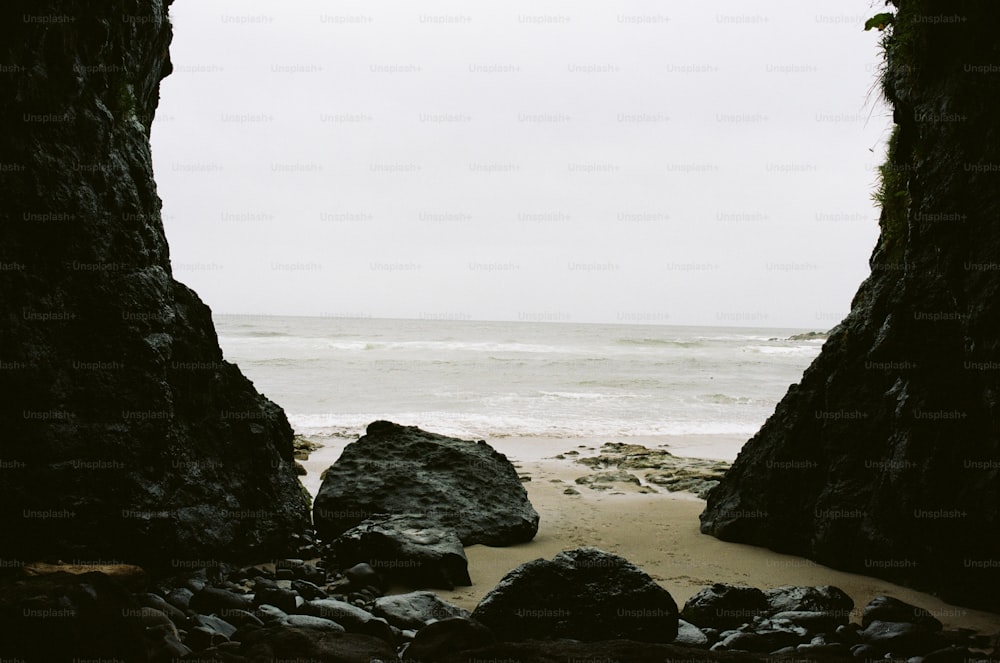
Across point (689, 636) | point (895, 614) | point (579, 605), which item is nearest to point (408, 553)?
point (579, 605)

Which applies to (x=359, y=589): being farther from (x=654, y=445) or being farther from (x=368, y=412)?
(x=368, y=412)

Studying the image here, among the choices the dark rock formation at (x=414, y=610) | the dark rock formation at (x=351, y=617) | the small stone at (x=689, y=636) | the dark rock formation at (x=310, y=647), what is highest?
the dark rock formation at (x=310, y=647)

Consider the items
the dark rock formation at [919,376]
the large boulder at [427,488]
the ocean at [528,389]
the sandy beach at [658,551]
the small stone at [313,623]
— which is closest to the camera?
the small stone at [313,623]

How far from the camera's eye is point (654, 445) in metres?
15.2

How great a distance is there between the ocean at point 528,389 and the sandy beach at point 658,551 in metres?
4.19

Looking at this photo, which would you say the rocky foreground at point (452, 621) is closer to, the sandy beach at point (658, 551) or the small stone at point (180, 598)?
the small stone at point (180, 598)

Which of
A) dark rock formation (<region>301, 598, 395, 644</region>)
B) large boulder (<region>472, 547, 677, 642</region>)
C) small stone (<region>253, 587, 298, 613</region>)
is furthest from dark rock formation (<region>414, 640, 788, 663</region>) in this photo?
small stone (<region>253, 587, 298, 613</region>)

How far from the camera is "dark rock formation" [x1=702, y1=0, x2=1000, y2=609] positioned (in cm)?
572

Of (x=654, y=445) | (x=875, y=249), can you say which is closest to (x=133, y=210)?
(x=875, y=249)

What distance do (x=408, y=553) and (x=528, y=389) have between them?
63.1 feet

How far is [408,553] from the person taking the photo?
6.60 meters

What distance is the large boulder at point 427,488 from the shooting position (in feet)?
26.7

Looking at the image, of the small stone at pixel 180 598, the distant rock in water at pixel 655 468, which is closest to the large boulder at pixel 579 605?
the small stone at pixel 180 598

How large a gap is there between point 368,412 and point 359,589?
13.6 metres
